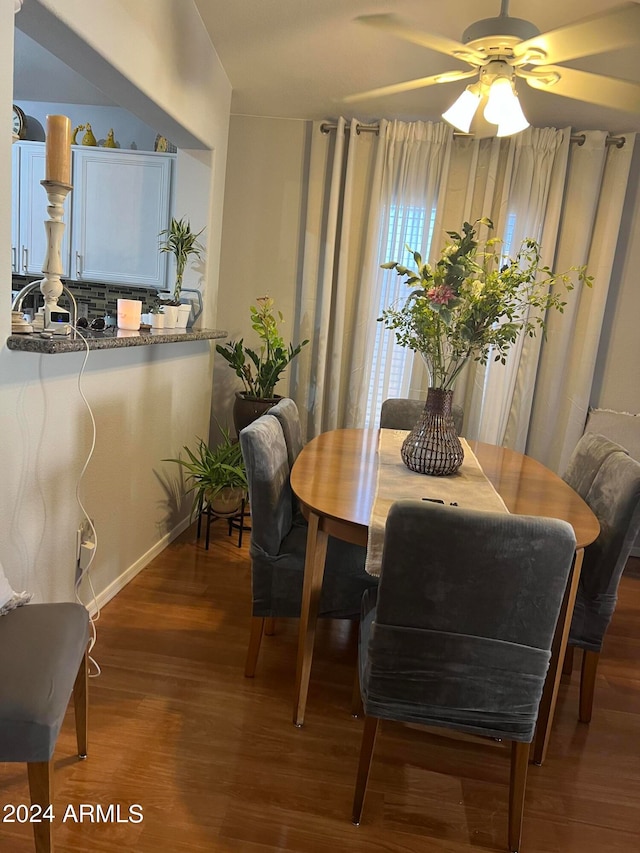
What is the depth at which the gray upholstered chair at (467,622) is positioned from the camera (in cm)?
139

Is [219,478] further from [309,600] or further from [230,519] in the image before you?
[309,600]

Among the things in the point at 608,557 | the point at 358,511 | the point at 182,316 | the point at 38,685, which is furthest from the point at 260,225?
the point at 38,685

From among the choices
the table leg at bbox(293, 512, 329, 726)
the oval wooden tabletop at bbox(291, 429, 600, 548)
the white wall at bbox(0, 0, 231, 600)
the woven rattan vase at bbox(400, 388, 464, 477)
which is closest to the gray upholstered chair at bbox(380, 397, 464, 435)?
the oval wooden tabletop at bbox(291, 429, 600, 548)

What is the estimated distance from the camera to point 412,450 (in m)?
2.28

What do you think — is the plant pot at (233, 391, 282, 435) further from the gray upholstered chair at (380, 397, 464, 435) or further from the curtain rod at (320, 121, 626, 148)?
the curtain rod at (320, 121, 626, 148)

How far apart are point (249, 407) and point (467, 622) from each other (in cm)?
240

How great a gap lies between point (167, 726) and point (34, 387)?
1.14 m

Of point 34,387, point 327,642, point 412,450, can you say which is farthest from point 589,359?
point 34,387

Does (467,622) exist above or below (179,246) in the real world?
below

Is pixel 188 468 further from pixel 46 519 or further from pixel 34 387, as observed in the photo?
pixel 34 387

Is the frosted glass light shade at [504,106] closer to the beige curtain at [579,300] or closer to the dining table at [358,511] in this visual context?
the dining table at [358,511]

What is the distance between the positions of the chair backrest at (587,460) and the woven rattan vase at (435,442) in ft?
1.70

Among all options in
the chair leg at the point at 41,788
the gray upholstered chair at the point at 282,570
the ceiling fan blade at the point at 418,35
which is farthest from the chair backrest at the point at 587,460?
the chair leg at the point at 41,788

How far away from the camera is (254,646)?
86.6 inches
